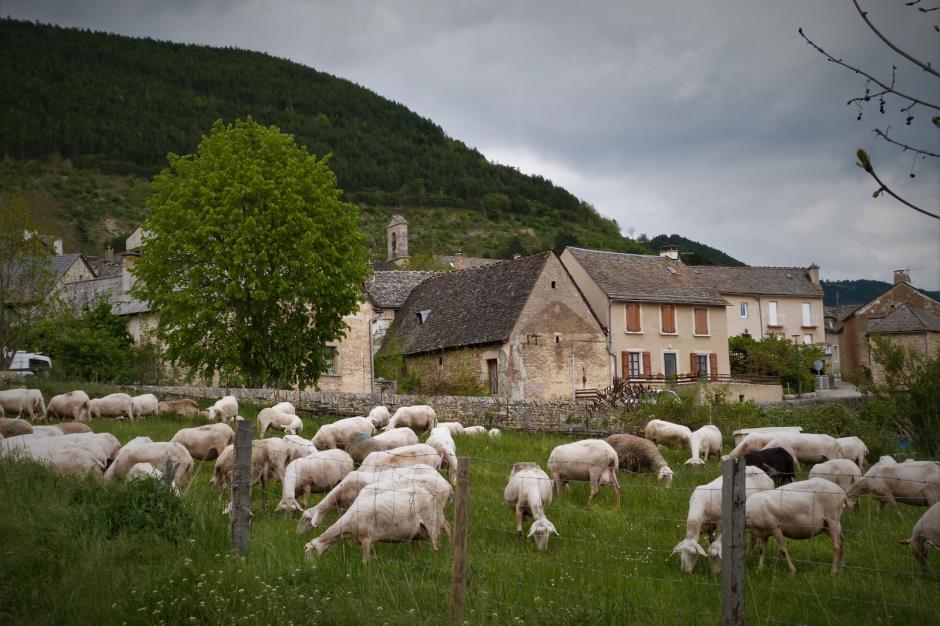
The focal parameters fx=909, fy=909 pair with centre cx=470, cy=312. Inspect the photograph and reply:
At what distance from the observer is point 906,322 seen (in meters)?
70.5

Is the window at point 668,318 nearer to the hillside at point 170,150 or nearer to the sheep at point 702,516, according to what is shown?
the sheep at point 702,516

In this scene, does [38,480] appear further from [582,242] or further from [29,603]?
[582,242]

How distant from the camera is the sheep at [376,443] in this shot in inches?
687

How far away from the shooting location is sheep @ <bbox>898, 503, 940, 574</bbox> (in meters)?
10.5

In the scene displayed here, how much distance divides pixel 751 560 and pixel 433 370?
33877 mm

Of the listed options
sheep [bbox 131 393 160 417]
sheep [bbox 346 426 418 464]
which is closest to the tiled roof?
sheep [bbox 131 393 160 417]

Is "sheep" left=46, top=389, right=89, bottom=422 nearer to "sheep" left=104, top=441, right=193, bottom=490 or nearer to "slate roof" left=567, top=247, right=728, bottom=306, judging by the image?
"sheep" left=104, top=441, right=193, bottom=490

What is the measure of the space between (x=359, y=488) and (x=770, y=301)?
68.9 m

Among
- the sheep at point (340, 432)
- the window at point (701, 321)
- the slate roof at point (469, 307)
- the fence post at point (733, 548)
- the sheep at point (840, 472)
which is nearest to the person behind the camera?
the fence post at point (733, 548)

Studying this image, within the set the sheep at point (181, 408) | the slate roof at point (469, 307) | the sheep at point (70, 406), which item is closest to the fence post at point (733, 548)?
the sheep at point (181, 408)

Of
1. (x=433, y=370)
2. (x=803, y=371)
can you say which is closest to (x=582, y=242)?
(x=803, y=371)

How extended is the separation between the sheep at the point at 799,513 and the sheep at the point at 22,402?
20.2 m

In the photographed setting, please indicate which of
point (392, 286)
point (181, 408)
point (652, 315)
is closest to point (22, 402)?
point (181, 408)

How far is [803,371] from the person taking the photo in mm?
63812
